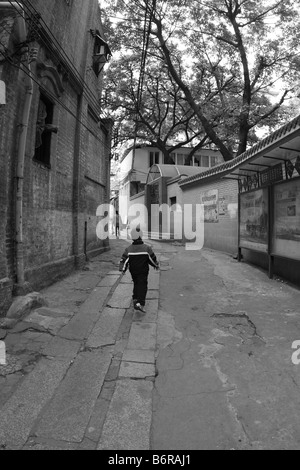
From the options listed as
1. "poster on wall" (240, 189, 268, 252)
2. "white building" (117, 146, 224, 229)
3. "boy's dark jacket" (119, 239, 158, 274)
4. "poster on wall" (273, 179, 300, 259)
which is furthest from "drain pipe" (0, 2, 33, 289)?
Result: "white building" (117, 146, 224, 229)

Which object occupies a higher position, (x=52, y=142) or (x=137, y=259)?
(x=52, y=142)

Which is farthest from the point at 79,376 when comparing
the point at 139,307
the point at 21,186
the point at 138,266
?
the point at 21,186

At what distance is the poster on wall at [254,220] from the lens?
27.0 feet

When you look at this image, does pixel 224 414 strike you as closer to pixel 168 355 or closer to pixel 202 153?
pixel 168 355

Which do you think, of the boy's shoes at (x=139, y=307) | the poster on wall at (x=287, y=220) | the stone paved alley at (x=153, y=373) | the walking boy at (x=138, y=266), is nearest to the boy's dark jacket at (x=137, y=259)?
the walking boy at (x=138, y=266)

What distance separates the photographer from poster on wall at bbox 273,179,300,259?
678 cm

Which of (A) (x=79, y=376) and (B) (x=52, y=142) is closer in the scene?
(A) (x=79, y=376)

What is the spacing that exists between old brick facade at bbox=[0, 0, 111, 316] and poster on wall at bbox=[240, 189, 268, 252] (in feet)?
15.3

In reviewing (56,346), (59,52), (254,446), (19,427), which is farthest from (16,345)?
(59,52)

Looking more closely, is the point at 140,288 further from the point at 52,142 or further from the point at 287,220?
the point at 52,142

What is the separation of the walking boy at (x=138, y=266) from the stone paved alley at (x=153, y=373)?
0.31 meters

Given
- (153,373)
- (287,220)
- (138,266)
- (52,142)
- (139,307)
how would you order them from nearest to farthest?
(153,373)
(139,307)
(138,266)
(287,220)
(52,142)

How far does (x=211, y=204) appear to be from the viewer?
42.0ft

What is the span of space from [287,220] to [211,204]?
5749 millimetres
